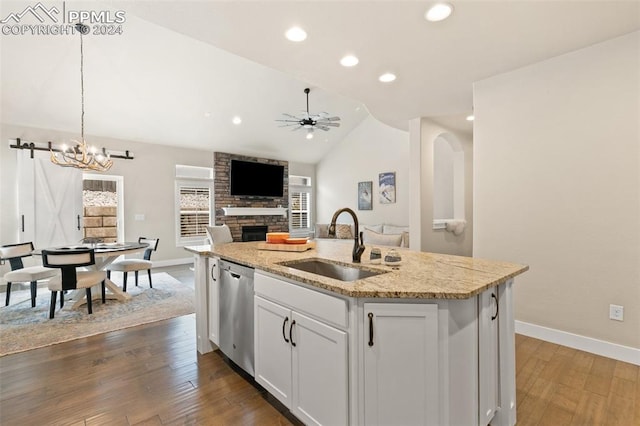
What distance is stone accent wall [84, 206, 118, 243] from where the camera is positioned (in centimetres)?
583

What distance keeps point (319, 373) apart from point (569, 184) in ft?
8.75

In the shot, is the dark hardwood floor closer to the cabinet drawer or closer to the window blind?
the cabinet drawer

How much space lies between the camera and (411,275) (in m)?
1.56

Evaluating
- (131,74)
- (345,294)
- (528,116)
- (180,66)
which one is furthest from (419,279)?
(131,74)

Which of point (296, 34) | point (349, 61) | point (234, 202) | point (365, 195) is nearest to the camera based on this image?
point (296, 34)

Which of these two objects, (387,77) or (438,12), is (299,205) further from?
(438,12)

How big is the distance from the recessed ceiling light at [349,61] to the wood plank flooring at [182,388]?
2.72 metres

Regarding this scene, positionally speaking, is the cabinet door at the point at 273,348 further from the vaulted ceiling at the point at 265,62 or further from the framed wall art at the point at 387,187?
the framed wall art at the point at 387,187

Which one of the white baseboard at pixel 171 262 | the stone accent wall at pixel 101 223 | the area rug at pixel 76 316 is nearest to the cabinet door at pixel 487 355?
the area rug at pixel 76 316

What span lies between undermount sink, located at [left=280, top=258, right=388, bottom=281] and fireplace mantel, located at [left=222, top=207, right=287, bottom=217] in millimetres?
5654

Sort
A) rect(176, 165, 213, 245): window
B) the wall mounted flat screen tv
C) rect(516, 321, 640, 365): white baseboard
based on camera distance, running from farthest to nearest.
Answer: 1. the wall mounted flat screen tv
2. rect(176, 165, 213, 245): window
3. rect(516, 321, 640, 365): white baseboard

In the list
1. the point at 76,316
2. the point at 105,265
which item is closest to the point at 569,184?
the point at 76,316

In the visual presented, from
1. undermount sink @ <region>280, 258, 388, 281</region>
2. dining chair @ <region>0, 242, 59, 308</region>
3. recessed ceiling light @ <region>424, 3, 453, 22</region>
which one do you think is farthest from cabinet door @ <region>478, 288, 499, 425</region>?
dining chair @ <region>0, 242, 59, 308</region>

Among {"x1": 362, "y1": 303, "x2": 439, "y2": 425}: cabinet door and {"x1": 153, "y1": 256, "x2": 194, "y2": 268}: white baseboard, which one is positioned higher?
{"x1": 362, "y1": 303, "x2": 439, "y2": 425}: cabinet door
